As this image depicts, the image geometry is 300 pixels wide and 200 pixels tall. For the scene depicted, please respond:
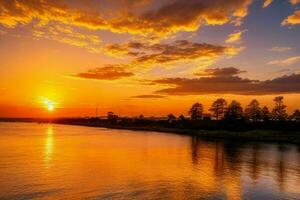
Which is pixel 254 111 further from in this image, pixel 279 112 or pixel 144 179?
pixel 144 179

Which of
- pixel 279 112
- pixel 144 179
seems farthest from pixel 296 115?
pixel 144 179

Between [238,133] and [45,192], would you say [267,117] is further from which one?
[45,192]

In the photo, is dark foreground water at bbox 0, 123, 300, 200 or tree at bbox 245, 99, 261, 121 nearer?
dark foreground water at bbox 0, 123, 300, 200

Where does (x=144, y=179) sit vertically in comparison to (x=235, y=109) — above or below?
below

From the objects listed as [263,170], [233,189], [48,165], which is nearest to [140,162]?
[48,165]

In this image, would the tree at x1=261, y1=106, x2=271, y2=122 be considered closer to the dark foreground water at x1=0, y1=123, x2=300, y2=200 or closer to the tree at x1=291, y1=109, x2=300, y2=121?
the tree at x1=291, y1=109, x2=300, y2=121

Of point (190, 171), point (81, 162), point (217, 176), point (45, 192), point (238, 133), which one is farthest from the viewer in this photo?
point (238, 133)

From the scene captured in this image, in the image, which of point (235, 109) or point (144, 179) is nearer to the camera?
point (144, 179)

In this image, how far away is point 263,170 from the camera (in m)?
49.8

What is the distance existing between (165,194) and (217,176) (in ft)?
43.0

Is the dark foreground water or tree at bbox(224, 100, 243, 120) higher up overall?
tree at bbox(224, 100, 243, 120)

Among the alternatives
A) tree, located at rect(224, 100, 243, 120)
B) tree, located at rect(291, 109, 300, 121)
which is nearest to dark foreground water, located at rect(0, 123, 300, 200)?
tree, located at rect(224, 100, 243, 120)

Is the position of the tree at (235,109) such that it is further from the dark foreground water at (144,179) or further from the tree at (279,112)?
the dark foreground water at (144,179)

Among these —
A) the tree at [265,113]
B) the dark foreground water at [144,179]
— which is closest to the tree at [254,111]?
the tree at [265,113]
